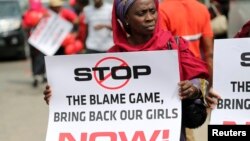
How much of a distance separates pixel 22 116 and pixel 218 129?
19.9 feet

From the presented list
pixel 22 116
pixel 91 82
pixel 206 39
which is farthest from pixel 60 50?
pixel 91 82

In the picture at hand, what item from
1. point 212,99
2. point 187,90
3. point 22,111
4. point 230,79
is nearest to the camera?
point 187,90

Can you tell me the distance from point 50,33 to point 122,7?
298 inches

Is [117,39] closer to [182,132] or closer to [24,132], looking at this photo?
[182,132]

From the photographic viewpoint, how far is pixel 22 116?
948cm

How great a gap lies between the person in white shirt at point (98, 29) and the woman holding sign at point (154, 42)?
17.9ft

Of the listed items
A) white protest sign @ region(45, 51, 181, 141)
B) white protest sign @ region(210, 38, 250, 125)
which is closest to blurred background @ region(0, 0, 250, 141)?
white protest sign @ region(210, 38, 250, 125)

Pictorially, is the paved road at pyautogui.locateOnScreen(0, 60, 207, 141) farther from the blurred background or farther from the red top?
the red top

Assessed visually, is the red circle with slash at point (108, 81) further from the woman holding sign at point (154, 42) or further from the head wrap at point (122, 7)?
the head wrap at point (122, 7)

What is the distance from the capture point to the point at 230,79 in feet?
12.6

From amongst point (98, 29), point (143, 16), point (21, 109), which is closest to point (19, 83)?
point (21, 109)

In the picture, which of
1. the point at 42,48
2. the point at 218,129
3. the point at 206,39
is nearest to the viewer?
the point at 218,129

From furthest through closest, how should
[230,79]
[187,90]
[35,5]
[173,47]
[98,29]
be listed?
[35,5]
[98,29]
[230,79]
[173,47]
[187,90]

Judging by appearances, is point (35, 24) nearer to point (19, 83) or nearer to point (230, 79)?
point (19, 83)
